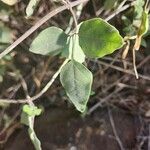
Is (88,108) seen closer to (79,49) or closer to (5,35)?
(5,35)

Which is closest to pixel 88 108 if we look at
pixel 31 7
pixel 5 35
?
pixel 5 35

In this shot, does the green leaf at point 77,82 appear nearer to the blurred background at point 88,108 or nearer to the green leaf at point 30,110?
the green leaf at point 30,110

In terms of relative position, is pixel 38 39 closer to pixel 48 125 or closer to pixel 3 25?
pixel 3 25

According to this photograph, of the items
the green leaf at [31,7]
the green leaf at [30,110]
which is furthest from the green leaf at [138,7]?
the green leaf at [30,110]

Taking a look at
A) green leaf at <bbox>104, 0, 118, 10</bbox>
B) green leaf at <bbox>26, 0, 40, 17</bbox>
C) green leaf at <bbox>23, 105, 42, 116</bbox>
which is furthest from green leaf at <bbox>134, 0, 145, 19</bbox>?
green leaf at <bbox>23, 105, 42, 116</bbox>

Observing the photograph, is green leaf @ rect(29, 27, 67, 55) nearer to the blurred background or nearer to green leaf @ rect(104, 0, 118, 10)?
green leaf @ rect(104, 0, 118, 10)

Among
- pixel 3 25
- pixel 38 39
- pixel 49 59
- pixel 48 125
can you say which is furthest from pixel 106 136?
pixel 38 39

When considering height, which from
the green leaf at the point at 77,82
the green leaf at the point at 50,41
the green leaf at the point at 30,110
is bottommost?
the green leaf at the point at 30,110
